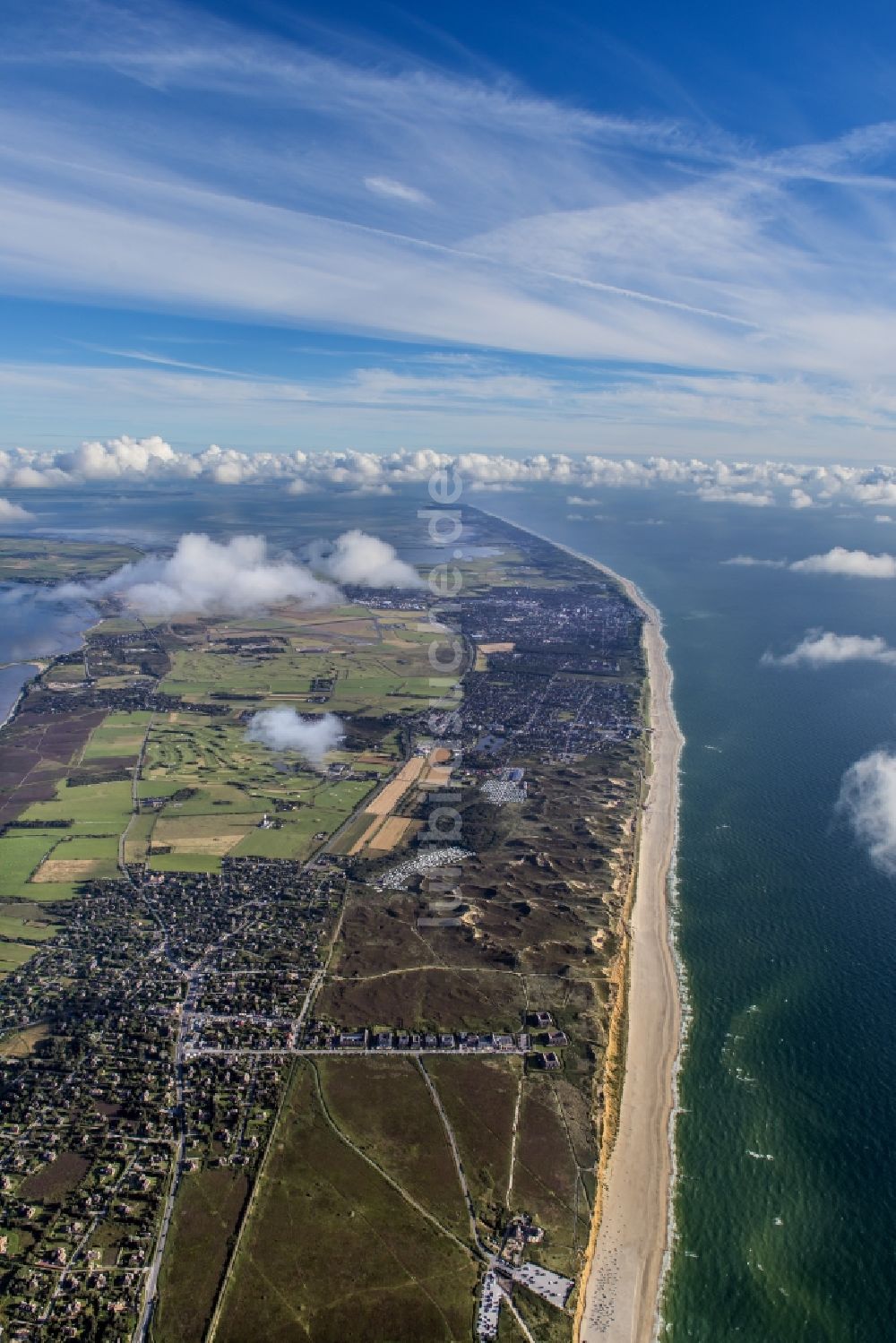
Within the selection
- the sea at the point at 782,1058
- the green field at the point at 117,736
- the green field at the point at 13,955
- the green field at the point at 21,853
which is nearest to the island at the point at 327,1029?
the green field at the point at 13,955

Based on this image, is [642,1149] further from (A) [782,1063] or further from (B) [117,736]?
(B) [117,736]

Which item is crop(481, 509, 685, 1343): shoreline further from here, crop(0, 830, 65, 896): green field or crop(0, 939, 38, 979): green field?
crop(0, 830, 65, 896): green field

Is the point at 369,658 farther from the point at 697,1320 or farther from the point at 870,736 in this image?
the point at 697,1320

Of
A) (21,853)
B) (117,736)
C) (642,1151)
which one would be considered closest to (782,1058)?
(642,1151)

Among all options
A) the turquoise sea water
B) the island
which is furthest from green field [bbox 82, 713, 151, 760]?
the turquoise sea water

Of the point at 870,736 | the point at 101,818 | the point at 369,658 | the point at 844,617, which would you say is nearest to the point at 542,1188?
the point at 101,818
